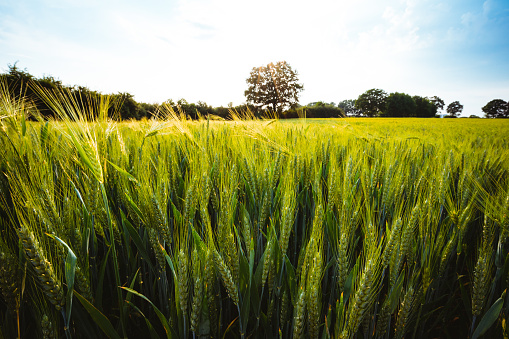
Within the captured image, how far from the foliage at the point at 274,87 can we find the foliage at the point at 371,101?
3519cm

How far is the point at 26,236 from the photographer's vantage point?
1.73 feet

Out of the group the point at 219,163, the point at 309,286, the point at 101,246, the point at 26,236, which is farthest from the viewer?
the point at 219,163

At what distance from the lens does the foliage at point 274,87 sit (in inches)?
1663

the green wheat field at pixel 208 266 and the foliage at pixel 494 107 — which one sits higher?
the foliage at pixel 494 107

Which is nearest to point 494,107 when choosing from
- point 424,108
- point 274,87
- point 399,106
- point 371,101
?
point 424,108

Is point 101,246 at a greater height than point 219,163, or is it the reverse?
point 219,163

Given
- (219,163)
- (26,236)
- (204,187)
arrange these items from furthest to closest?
(219,163) < (204,187) < (26,236)

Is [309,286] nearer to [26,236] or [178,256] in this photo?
[178,256]

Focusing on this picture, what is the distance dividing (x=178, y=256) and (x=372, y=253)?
556mm

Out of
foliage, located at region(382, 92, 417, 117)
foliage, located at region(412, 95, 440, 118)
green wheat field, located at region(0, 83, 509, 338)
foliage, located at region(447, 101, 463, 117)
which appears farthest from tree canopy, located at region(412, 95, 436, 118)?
green wheat field, located at region(0, 83, 509, 338)

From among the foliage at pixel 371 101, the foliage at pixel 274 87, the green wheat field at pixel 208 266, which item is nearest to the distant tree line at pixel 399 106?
the foliage at pixel 371 101

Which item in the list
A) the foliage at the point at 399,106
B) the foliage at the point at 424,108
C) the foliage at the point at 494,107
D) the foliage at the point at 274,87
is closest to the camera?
the foliage at the point at 274,87

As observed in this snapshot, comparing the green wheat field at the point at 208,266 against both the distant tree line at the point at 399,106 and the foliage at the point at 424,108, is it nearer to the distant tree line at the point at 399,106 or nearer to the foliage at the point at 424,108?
the distant tree line at the point at 399,106

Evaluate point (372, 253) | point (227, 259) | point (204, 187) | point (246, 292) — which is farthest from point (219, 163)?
point (372, 253)
